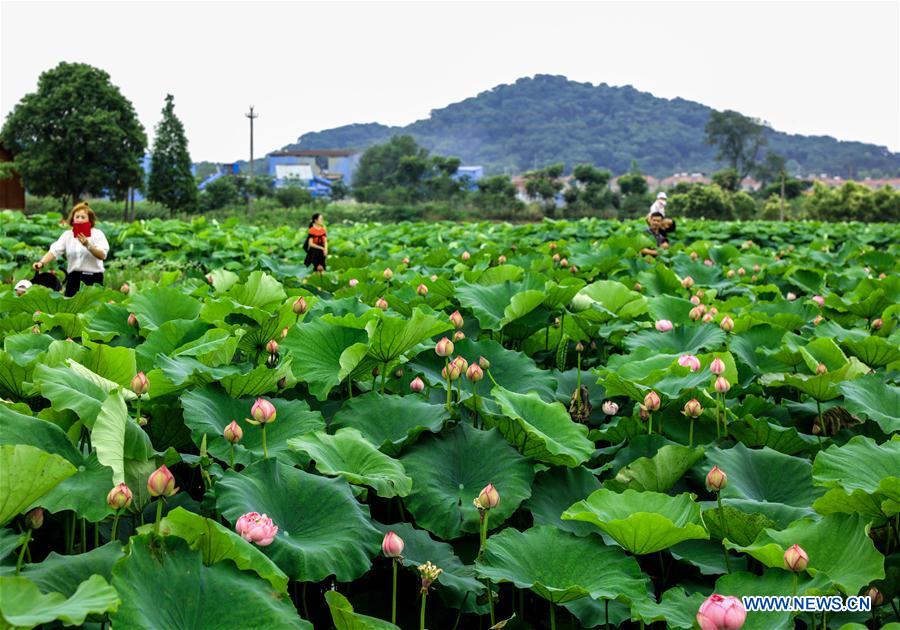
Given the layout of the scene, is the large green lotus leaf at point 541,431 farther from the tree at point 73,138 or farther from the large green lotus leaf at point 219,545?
the tree at point 73,138

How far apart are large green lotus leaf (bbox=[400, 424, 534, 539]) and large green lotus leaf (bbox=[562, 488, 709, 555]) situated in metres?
0.15

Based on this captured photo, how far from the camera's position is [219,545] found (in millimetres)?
997

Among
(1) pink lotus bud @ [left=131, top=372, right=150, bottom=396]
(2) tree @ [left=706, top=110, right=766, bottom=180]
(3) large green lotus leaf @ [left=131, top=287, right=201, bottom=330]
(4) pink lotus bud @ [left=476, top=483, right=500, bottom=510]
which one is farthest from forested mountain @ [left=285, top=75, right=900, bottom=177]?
(4) pink lotus bud @ [left=476, top=483, right=500, bottom=510]

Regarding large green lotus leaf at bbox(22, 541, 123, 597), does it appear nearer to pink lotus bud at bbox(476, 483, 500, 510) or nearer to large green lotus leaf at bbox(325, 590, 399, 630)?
large green lotus leaf at bbox(325, 590, 399, 630)

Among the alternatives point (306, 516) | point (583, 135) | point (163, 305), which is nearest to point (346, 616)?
point (306, 516)

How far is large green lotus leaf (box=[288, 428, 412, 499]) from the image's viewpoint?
1.26 m

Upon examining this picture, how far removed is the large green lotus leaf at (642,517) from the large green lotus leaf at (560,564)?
0.04 meters

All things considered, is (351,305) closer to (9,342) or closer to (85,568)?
(9,342)

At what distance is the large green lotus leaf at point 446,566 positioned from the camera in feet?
3.96

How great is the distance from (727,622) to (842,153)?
14461 cm

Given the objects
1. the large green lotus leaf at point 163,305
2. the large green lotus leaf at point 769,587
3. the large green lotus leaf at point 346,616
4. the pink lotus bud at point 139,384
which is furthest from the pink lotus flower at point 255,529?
the large green lotus leaf at point 163,305

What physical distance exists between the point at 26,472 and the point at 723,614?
0.83m

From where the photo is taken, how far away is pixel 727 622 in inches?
37.3

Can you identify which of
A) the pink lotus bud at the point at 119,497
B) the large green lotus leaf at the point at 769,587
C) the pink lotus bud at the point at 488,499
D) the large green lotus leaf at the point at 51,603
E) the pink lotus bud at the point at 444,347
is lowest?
the large green lotus leaf at the point at 769,587
